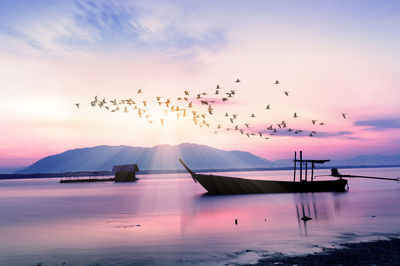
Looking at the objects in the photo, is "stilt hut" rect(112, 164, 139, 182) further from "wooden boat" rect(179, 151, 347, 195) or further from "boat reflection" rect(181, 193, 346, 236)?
"boat reflection" rect(181, 193, 346, 236)

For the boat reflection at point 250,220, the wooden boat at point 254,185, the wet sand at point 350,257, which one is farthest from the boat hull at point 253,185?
the wet sand at point 350,257

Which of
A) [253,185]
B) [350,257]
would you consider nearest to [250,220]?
[350,257]

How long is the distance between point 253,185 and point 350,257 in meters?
43.0

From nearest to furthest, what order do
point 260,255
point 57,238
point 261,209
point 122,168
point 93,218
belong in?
point 260,255 < point 57,238 < point 93,218 < point 261,209 < point 122,168

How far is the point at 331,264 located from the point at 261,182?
43191 millimetres

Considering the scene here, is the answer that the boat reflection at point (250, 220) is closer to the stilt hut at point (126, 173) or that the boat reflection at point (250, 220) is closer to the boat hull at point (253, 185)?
the boat hull at point (253, 185)

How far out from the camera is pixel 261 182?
57500 millimetres

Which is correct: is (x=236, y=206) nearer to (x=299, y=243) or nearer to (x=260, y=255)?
(x=299, y=243)

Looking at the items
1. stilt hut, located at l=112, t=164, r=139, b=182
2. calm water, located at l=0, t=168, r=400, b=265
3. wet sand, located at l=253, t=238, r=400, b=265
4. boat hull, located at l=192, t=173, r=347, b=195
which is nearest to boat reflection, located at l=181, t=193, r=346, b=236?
calm water, located at l=0, t=168, r=400, b=265

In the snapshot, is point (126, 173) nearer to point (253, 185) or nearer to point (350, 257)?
point (253, 185)

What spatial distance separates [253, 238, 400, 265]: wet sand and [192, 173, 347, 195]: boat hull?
122 ft

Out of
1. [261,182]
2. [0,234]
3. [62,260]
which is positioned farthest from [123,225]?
[261,182]

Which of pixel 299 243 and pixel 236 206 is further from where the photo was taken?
pixel 236 206

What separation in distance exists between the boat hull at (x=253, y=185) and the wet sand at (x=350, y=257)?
3724 cm
